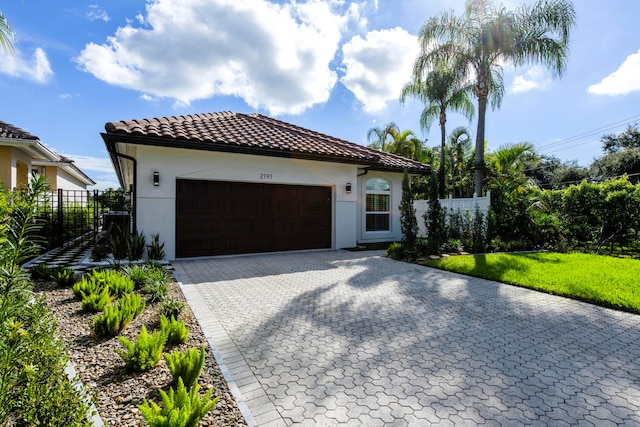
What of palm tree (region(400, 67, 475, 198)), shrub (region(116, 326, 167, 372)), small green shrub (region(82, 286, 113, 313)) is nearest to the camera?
shrub (region(116, 326, 167, 372))

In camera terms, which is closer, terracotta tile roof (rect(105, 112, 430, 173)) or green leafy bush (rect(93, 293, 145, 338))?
green leafy bush (rect(93, 293, 145, 338))

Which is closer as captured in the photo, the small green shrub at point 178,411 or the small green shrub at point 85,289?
the small green shrub at point 178,411

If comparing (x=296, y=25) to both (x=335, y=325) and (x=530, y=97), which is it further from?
(x=530, y=97)

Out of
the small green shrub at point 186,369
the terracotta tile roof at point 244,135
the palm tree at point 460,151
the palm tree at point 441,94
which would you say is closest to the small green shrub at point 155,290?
the small green shrub at point 186,369

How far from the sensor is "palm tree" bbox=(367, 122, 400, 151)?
24578 mm

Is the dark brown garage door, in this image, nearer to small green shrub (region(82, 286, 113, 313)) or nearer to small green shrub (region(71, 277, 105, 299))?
small green shrub (region(71, 277, 105, 299))

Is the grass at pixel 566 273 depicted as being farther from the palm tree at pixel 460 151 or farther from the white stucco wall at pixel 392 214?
→ the palm tree at pixel 460 151

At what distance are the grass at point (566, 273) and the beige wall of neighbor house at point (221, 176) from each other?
4.23 metres

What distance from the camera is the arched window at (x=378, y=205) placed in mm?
13766

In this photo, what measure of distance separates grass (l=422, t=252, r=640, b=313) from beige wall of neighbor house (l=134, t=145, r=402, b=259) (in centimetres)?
423

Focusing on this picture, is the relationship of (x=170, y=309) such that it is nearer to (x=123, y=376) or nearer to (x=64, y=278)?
(x=123, y=376)

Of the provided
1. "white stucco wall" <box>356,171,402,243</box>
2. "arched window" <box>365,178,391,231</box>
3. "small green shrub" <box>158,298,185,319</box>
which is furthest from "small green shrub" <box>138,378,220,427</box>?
"arched window" <box>365,178,391,231</box>

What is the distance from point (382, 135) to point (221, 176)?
A: 61.9ft

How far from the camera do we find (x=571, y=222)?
12211 mm
